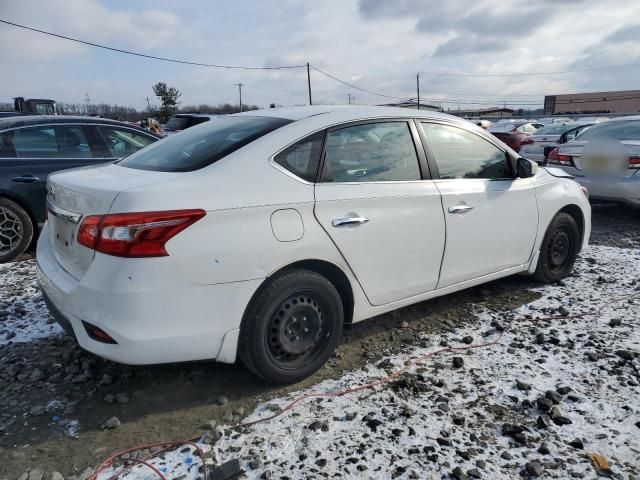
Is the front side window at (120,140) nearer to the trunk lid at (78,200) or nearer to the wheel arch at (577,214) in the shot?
the trunk lid at (78,200)

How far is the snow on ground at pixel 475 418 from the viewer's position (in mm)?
2236

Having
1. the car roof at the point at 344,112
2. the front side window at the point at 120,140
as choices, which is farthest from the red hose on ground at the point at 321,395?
the front side window at the point at 120,140

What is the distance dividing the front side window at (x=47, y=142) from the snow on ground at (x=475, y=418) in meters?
4.42

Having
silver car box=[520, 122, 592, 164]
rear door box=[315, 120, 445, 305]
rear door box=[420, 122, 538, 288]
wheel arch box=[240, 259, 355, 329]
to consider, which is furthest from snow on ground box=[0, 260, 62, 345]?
silver car box=[520, 122, 592, 164]

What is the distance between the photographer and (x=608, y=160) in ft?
21.5

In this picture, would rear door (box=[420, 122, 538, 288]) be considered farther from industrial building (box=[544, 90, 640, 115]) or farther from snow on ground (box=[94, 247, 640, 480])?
industrial building (box=[544, 90, 640, 115])

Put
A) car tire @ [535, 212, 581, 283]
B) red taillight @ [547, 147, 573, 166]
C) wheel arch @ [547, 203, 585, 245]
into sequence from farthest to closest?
1. red taillight @ [547, 147, 573, 166]
2. wheel arch @ [547, 203, 585, 245]
3. car tire @ [535, 212, 581, 283]

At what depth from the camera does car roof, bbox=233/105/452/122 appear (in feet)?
10.2

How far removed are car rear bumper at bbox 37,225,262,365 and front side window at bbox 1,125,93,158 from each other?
357cm

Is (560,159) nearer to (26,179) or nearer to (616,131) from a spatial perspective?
(616,131)

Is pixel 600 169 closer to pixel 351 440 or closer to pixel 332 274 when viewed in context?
pixel 332 274

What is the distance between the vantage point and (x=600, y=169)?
6.63 metres

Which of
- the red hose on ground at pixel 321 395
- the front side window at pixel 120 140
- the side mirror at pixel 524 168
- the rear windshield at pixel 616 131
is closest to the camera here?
the red hose on ground at pixel 321 395

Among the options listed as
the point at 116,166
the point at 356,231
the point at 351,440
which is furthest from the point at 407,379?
the point at 116,166
